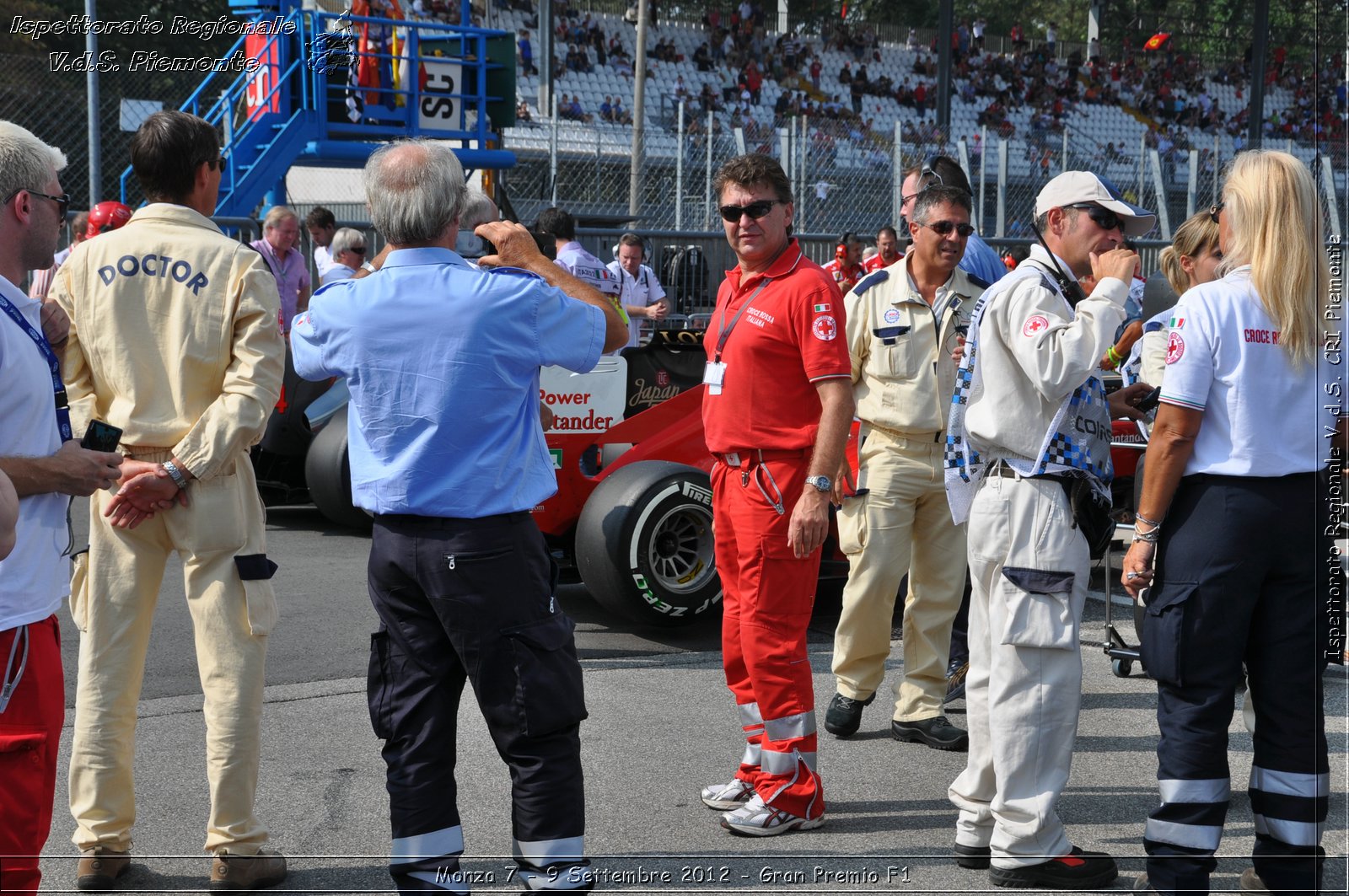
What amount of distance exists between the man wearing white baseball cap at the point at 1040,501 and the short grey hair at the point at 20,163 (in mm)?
2308

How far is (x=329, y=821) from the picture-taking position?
3.96 metres

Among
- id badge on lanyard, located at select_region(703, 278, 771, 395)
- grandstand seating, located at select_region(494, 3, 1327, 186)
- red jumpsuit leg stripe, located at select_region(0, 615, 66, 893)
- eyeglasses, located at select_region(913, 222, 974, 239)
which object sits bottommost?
red jumpsuit leg stripe, located at select_region(0, 615, 66, 893)

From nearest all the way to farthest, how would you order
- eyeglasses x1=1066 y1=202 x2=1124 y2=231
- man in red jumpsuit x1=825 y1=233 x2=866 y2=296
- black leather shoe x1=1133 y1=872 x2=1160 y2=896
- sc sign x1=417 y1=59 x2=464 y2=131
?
black leather shoe x1=1133 y1=872 x2=1160 y2=896, eyeglasses x1=1066 y1=202 x2=1124 y2=231, man in red jumpsuit x1=825 y1=233 x2=866 y2=296, sc sign x1=417 y1=59 x2=464 y2=131

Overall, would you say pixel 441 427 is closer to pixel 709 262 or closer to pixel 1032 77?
pixel 709 262

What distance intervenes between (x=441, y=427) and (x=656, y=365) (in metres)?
4.77

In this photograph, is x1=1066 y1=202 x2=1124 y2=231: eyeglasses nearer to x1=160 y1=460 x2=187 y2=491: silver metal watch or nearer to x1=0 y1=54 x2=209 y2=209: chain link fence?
x1=160 y1=460 x2=187 y2=491: silver metal watch

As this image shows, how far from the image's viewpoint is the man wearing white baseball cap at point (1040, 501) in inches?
136

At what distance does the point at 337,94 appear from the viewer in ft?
46.7

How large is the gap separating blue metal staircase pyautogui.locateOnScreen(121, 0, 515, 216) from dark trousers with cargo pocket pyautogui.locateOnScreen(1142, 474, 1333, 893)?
1154 centimetres

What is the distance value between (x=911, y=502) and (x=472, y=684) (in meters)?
2.36

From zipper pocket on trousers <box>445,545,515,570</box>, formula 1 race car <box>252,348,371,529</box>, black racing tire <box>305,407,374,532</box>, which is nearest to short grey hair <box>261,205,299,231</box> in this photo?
formula 1 race car <box>252,348,371,529</box>

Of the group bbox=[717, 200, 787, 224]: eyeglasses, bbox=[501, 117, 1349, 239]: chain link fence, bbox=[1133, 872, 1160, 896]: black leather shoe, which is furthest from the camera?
bbox=[501, 117, 1349, 239]: chain link fence

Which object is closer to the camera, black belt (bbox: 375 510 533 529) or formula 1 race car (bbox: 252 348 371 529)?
black belt (bbox: 375 510 533 529)

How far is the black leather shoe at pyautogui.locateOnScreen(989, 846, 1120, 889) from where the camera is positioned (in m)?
3.51
